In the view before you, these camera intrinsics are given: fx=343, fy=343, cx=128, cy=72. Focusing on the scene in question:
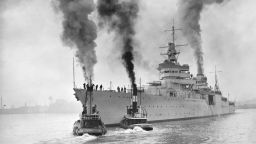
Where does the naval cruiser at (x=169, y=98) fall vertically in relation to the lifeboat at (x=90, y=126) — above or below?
above

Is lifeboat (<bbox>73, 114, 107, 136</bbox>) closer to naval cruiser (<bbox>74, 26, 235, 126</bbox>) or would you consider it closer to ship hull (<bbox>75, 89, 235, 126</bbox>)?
naval cruiser (<bbox>74, 26, 235, 126</bbox>)

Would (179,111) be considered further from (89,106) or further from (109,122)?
(89,106)

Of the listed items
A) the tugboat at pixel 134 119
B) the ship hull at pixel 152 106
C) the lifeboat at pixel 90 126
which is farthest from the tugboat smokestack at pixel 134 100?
the lifeboat at pixel 90 126

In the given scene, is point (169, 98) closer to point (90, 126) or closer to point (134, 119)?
point (134, 119)

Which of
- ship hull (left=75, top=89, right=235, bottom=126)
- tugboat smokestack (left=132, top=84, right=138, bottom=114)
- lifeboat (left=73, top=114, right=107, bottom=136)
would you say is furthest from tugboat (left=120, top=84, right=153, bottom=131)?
lifeboat (left=73, top=114, right=107, bottom=136)

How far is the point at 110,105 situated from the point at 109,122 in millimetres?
2416

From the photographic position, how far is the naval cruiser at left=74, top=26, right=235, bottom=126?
45594 mm

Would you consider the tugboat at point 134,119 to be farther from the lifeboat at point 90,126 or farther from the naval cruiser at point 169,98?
the lifeboat at point 90,126

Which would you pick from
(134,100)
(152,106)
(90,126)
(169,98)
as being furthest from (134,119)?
(169,98)

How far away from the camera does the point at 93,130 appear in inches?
1443

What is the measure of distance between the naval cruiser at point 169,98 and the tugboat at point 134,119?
119cm

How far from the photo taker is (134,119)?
1697 inches

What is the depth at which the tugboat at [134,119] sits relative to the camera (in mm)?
42438

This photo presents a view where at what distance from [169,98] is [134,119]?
16.2m
